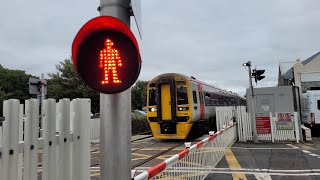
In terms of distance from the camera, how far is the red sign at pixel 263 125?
1606 cm

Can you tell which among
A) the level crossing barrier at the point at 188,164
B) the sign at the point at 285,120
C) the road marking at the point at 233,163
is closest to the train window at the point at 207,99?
the sign at the point at 285,120

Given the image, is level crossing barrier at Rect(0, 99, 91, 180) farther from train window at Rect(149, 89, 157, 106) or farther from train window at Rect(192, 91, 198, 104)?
train window at Rect(192, 91, 198, 104)

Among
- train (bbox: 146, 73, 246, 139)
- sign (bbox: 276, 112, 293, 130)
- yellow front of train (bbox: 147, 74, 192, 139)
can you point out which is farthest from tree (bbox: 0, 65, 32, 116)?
sign (bbox: 276, 112, 293, 130)

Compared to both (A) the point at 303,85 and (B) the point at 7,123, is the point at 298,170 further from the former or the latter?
(A) the point at 303,85

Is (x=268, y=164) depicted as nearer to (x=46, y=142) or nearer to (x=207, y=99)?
(x=46, y=142)

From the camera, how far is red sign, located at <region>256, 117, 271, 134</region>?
16062 mm

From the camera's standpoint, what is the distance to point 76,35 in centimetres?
212

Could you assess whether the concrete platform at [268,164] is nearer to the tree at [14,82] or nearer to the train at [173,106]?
the train at [173,106]

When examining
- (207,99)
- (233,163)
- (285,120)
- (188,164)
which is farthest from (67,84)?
(188,164)

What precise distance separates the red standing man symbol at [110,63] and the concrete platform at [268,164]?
20.6ft

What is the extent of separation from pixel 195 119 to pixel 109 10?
49.3 feet

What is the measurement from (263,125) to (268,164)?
262 inches

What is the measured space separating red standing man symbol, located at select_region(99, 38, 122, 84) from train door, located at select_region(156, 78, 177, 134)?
14365 millimetres

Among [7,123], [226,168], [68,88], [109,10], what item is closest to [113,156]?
[7,123]
